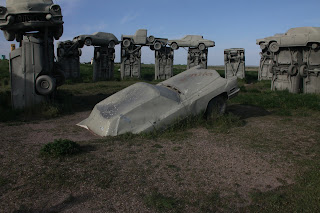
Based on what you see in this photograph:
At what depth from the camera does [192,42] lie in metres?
22.5

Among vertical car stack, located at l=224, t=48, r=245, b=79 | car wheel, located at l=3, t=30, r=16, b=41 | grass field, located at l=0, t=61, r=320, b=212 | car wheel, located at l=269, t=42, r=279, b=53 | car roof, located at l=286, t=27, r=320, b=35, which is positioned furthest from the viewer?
vertical car stack, located at l=224, t=48, r=245, b=79

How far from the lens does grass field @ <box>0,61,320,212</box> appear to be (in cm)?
376

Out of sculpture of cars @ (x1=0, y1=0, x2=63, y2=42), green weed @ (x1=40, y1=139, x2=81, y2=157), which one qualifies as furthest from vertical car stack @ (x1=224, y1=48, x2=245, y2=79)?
green weed @ (x1=40, y1=139, x2=81, y2=157)

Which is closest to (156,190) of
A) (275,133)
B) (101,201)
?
(101,201)

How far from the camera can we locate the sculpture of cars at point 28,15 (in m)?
8.85

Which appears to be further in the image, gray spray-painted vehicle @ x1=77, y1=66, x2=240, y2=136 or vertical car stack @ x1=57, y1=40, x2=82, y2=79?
vertical car stack @ x1=57, y1=40, x2=82, y2=79

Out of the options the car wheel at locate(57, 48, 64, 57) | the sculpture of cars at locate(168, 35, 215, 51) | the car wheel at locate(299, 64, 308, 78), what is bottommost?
the car wheel at locate(299, 64, 308, 78)

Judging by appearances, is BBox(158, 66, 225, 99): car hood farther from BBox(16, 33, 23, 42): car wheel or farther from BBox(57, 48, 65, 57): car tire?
BBox(57, 48, 65, 57): car tire

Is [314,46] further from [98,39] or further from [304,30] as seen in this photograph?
[98,39]

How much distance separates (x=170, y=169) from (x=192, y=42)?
1883cm

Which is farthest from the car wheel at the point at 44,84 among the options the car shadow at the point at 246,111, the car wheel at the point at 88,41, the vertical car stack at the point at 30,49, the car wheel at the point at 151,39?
the car wheel at the point at 151,39

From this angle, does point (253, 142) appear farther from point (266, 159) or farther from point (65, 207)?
point (65, 207)

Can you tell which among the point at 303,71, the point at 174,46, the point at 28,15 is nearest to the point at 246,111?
the point at 303,71

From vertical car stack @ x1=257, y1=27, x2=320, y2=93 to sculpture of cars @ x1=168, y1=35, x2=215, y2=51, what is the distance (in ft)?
28.9
